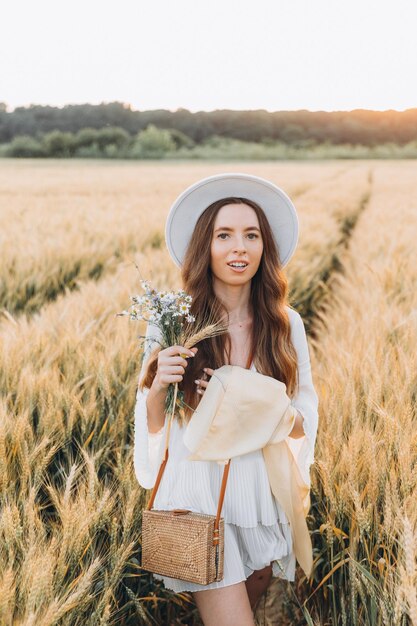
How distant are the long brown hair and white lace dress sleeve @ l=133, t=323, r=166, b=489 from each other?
67 mm

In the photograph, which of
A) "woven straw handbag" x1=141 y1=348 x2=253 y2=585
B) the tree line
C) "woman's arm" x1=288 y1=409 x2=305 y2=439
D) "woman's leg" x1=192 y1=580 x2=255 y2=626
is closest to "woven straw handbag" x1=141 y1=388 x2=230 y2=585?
"woven straw handbag" x1=141 y1=348 x2=253 y2=585

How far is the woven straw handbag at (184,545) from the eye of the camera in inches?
56.1

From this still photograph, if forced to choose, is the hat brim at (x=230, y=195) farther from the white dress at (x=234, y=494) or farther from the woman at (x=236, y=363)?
the white dress at (x=234, y=494)

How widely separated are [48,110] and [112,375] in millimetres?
45168

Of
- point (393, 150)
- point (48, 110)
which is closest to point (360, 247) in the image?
point (48, 110)

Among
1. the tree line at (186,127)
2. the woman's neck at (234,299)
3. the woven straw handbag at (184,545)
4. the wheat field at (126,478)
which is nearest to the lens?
the wheat field at (126,478)

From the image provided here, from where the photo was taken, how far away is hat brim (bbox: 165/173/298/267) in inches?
71.6

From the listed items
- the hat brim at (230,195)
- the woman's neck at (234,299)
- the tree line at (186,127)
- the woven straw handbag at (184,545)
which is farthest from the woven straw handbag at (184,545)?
the tree line at (186,127)

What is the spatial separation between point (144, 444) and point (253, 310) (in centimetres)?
52

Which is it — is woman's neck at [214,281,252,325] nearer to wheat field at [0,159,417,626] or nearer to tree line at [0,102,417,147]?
wheat field at [0,159,417,626]

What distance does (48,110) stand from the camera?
143ft

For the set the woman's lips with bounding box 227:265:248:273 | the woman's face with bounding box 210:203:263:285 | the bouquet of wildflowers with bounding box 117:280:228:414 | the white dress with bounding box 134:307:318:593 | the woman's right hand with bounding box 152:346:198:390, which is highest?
the woman's face with bounding box 210:203:263:285

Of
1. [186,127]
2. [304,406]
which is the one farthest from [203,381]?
[186,127]

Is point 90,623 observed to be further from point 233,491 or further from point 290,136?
point 290,136
